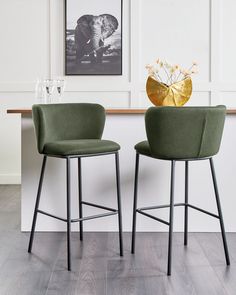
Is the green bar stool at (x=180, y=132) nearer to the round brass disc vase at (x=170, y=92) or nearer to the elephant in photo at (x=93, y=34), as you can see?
the round brass disc vase at (x=170, y=92)

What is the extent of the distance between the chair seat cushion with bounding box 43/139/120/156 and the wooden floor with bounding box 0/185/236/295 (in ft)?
2.07

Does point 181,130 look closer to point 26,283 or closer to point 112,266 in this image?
point 112,266

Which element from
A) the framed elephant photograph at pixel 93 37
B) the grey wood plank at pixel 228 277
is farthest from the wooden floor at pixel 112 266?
the framed elephant photograph at pixel 93 37

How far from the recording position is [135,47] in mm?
5105

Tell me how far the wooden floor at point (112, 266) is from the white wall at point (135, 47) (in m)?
2.25

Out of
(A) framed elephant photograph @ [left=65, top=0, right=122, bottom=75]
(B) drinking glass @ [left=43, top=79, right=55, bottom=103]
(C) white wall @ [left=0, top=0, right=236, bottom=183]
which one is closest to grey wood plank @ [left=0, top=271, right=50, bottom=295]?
(B) drinking glass @ [left=43, top=79, right=55, bottom=103]

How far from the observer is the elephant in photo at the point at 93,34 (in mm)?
5070

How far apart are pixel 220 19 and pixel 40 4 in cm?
201

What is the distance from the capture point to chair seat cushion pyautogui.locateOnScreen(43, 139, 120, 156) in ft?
8.51

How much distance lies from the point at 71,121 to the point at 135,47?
2331 mm

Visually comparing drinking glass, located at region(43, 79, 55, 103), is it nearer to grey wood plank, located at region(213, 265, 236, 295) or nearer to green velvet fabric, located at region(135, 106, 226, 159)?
green velvet fabric, located at region(135, 106, 226, 159)

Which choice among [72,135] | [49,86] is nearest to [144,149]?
[72,135]

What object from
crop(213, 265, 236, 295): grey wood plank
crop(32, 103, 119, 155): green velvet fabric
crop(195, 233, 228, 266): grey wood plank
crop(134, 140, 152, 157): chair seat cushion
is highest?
crop(32, 103, 119, 155): green velvet fabric

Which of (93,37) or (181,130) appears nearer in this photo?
(181,130)
